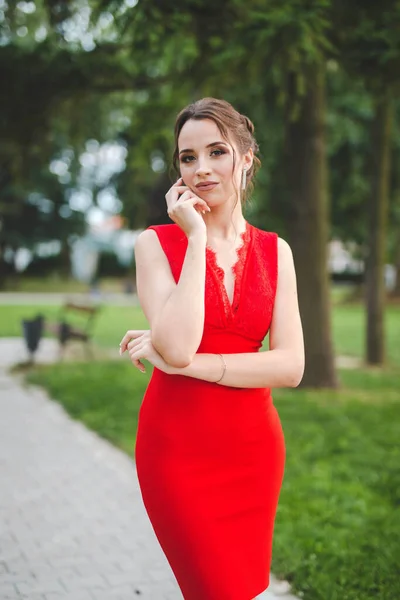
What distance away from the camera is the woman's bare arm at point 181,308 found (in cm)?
212

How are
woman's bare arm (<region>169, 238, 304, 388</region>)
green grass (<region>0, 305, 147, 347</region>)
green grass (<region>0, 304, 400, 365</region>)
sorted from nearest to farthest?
woman's bare arm (<region>169, 238, 304, 388</region>) < green grass (<region>0, 304, 400, 365</region>) < green grass (<region>0, 305, 147, 347</region>)

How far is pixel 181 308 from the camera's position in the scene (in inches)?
83.1

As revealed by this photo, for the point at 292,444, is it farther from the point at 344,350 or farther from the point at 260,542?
the point at 344,350

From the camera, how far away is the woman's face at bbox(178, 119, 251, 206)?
89.7 inches

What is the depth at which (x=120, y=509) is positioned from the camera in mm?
5316

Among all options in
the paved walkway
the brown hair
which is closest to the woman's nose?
the brown hair

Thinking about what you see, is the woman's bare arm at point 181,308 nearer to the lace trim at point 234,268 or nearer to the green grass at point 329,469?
the lace trim at point 234,268

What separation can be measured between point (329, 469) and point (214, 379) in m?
4.48

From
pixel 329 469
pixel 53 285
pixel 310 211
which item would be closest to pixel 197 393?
pixel 329 469

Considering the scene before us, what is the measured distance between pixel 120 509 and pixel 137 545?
2.45ft

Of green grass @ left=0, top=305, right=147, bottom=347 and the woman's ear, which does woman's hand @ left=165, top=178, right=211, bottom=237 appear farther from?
green grass @ left=0, top=305, right=147, bottom=347

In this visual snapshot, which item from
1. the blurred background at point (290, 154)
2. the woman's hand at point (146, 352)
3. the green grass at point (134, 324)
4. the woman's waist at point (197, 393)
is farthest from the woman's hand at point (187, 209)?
the green grass at point (134, 324)

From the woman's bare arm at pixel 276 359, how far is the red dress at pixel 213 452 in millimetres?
41

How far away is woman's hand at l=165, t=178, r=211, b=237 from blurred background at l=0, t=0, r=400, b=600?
1.06 metres
